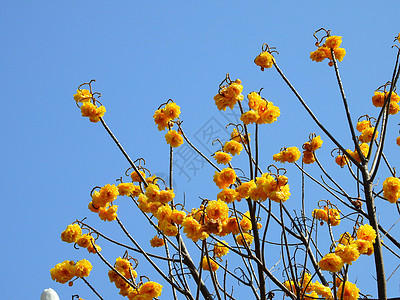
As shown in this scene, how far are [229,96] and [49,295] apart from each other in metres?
3.18

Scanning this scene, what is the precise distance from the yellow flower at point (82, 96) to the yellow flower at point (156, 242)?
47.0 inches

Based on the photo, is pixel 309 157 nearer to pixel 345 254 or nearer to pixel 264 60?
pixel 264 60

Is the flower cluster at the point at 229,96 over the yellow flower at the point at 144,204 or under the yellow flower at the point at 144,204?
over

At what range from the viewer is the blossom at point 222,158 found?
3178 millimetres

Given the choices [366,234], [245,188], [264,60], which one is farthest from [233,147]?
[366,234]

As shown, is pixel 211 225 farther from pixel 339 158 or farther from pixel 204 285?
pixel 339 158

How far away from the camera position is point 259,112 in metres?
3.07

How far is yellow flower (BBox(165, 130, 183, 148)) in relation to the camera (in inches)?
135

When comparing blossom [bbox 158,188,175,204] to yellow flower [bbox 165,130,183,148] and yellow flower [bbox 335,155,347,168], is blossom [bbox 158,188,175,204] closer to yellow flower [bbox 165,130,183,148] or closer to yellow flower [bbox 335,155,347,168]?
yellow flower [bbox 165,130,183,148]

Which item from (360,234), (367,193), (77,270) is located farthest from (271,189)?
(77,270)

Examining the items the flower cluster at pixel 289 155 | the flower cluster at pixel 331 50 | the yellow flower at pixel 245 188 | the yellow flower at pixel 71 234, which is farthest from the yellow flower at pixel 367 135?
the yellow flower at pixel 71 234

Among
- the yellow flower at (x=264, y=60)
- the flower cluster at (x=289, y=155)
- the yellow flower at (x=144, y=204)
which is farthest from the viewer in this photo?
the yellow flower at (x=264, y=60)

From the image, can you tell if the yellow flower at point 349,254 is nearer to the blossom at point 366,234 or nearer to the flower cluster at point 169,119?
the blossom at point 366,234

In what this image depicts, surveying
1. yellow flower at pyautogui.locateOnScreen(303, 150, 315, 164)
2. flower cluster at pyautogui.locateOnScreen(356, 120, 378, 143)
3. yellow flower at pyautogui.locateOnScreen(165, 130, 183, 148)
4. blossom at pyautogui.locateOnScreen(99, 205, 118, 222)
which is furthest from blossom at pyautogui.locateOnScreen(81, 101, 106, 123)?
flower cluster at pyautogui.locateOnScreen(356, 120, 378, 143)
